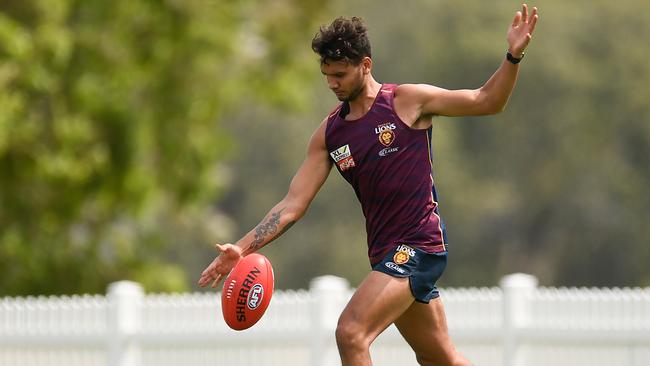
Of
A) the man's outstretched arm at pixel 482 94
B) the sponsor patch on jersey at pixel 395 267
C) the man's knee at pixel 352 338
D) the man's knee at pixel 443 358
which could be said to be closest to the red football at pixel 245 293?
the man's knee at pixel 352 338

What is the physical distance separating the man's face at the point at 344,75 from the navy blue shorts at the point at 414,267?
953 millimetres

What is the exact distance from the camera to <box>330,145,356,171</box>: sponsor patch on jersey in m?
8.54

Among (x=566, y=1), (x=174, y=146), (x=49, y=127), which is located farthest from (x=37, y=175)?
(x=566, y=1)

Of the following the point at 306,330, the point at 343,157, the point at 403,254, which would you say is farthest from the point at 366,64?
the point at 306,330

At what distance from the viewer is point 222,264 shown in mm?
8461

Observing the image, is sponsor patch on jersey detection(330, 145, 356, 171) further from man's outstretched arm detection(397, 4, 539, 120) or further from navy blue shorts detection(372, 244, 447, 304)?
navy blue shorts detection(372, 244, 447, 304)

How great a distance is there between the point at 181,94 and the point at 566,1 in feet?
126

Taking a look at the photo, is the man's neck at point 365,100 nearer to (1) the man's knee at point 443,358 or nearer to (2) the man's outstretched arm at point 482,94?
(2) the man's outstretched arm at point 482,94

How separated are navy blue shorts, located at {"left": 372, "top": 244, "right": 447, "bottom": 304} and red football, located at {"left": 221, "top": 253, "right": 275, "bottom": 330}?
67 cm

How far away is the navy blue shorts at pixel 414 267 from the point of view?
27.5 feet

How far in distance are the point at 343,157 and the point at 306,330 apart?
5.72 meters

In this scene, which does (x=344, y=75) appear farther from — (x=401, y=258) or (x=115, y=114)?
(x=115, y=114)

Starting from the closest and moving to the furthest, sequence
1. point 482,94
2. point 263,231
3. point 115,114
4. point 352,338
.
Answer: point 352,338, point 482,94, point 263,231, point 115,114

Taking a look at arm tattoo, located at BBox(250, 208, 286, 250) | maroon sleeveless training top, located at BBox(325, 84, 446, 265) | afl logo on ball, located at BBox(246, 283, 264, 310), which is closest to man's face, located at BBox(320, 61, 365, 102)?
maroon sleeveless training top, located at BBox(325, 84, 446, 265)
